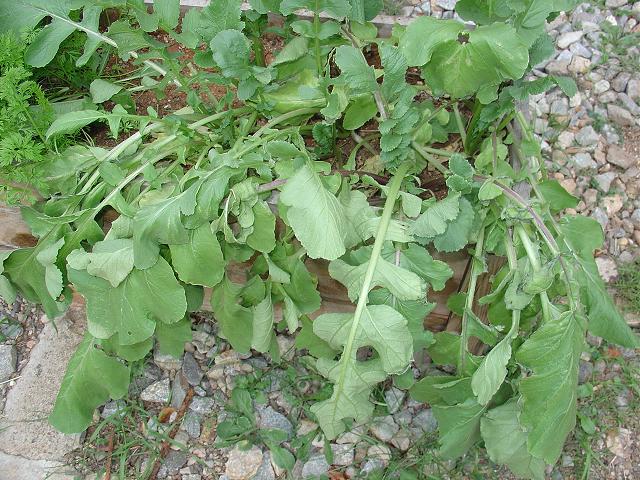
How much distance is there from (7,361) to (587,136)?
75.6 inches

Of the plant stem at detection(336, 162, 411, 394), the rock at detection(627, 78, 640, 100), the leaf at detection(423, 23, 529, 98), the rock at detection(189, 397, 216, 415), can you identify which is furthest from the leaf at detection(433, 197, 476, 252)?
the rock at detection(627, 78, 640, 100)

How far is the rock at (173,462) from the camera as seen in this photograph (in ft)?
5.82

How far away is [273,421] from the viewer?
71.7 inches

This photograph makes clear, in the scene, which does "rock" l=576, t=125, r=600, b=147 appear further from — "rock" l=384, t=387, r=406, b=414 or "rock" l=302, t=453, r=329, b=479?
"rock" l=302, t=453, r=329, b=479

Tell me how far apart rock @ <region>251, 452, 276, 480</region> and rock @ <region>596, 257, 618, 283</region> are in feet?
3.67

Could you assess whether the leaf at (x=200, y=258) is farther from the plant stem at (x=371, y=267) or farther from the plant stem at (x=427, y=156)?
the plant stem at (x=427, y=156)

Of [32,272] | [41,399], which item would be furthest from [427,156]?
[41,399]

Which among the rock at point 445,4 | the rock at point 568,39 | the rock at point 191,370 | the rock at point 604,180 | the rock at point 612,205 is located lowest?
the rock at point 191,370

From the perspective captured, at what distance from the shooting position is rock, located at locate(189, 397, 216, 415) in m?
1.86

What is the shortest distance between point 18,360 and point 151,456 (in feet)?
1.74

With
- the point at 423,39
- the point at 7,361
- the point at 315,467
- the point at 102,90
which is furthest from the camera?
the point at 7,361

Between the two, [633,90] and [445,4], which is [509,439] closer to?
[633,90]

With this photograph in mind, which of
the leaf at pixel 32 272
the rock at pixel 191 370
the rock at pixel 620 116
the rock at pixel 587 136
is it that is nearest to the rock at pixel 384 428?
the rock at pixel 191 370

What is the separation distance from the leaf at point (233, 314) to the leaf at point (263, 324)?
12mm
